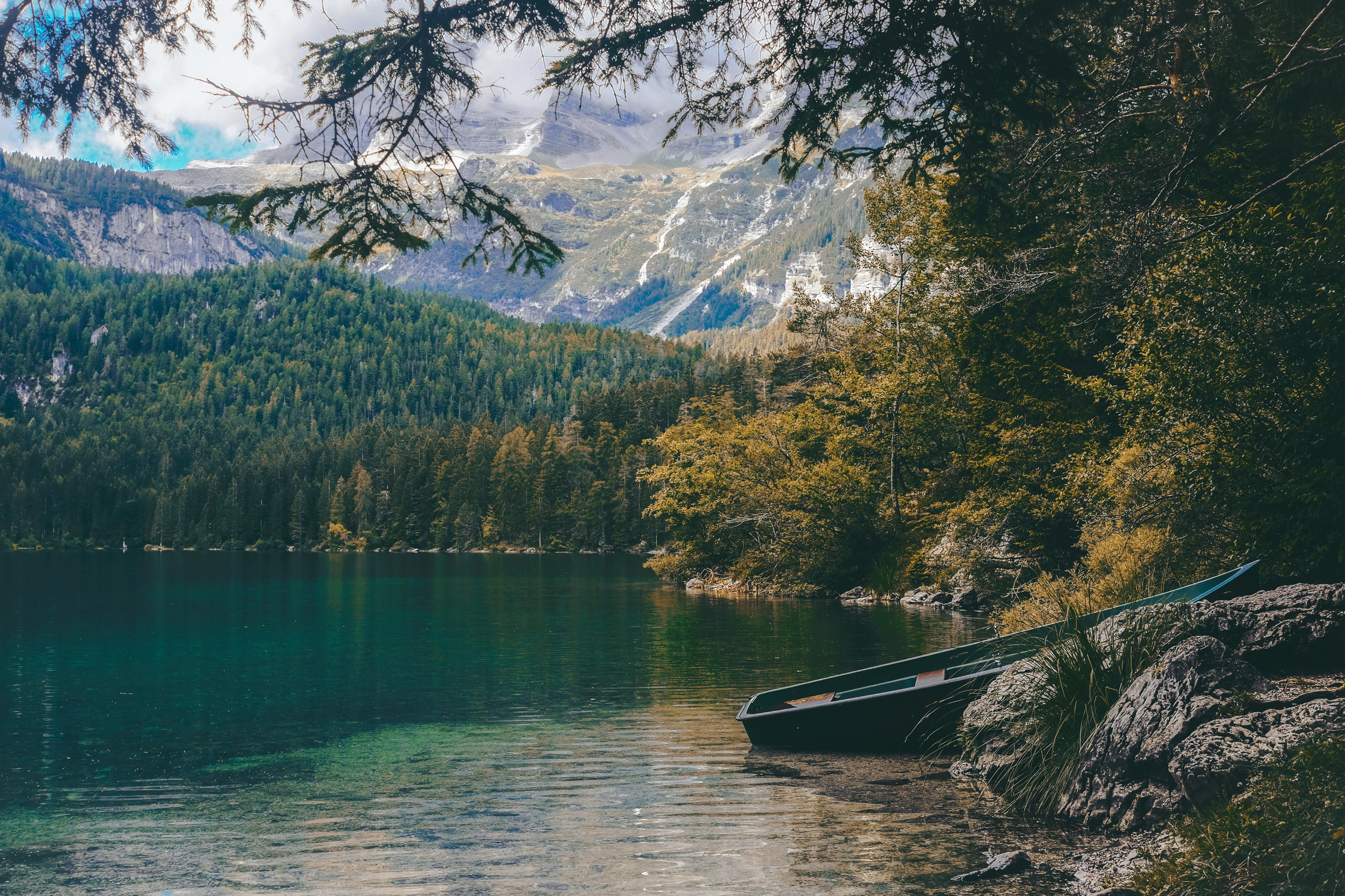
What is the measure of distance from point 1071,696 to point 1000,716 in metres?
1.30

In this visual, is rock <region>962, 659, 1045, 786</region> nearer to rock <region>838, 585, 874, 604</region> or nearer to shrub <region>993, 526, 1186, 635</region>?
shrub <region>993, 526, 1186, 635</region>

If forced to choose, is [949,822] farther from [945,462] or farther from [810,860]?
[945,462]

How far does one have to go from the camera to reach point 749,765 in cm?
1294

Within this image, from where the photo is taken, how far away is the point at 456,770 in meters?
13.0

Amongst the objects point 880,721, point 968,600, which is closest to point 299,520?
point 968,600

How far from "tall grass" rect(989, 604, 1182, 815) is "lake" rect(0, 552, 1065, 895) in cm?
54

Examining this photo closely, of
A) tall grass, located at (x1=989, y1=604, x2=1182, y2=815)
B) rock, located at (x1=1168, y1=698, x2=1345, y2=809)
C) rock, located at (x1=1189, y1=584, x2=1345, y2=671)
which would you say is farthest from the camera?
tall grass, located at (x1=989, y1=604, x2=1182, y2=815)

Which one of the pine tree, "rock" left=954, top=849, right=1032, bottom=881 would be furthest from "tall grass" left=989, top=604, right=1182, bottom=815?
the pine tree

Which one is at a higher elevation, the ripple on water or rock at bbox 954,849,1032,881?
rock at bbox 954,849,1032,881

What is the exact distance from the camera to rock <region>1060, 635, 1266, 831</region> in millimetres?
8359

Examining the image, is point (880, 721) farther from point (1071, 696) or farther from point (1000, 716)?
point (1071, 696)

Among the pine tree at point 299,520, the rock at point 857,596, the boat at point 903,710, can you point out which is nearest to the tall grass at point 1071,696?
the boat at point 903,710

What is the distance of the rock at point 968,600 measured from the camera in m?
34.6

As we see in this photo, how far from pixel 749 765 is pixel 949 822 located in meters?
3.52
